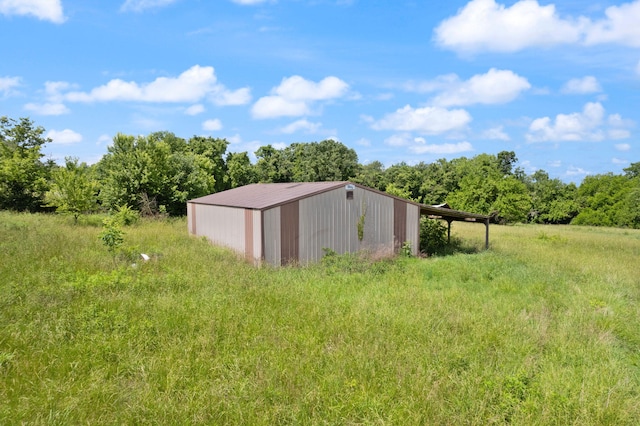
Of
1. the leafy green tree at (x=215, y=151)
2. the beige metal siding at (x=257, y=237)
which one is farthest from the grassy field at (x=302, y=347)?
the leafy green tree at (x=215, y=151)

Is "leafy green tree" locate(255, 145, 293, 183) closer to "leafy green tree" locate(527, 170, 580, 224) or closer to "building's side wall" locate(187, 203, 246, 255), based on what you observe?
"building's side wall" locate(187, 203, 246, 255)

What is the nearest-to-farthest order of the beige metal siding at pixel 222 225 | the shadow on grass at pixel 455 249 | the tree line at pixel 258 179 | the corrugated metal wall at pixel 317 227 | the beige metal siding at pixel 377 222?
the corrugated metal wall at pixel 317 227
the beige metal siding at pixel 222 225
the beige metal siding at pixel 377 222
the shadow on grass at pixel 455 249
the tree line at pixel 258 179

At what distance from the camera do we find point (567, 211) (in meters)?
56.0

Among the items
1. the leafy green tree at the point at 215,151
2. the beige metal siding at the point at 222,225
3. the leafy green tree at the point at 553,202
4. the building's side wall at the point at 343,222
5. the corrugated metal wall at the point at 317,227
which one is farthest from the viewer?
the leafy green tree at the point at 553,202

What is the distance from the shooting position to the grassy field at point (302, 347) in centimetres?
455

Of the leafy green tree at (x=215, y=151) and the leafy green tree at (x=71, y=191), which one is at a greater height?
the leafy green tree at (x=215, y=151)

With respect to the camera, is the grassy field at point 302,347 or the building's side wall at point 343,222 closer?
the grassy field at point 302,347

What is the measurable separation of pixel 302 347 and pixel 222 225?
38.6 feet

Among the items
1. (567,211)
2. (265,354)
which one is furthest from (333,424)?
(567,211)

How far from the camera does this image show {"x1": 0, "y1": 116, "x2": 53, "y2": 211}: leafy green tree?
2595 cm

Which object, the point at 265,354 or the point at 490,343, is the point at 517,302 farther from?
the point at 265,354

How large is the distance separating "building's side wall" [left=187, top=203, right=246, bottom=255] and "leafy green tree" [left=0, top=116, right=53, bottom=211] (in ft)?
44.9

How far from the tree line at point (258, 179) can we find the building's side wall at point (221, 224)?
6.78 meters

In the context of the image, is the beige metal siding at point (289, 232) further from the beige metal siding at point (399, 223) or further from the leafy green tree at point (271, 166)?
the leafy green tree at point (271, 166)
